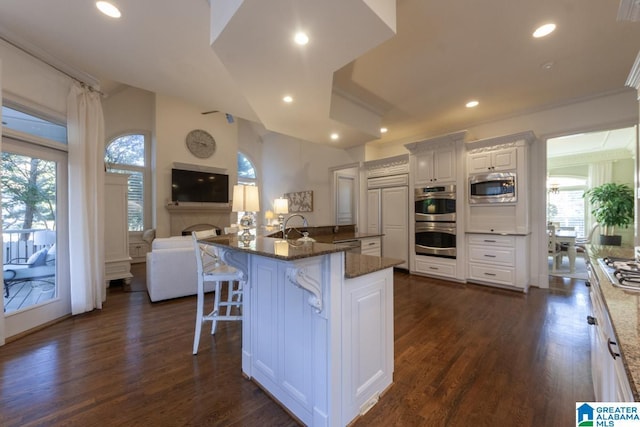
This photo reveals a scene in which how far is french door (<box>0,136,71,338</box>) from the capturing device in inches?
97.7

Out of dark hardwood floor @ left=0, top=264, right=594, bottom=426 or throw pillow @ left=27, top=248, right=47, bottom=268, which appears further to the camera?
throw pillow @ left=27, top=248, right=47, bottom=268

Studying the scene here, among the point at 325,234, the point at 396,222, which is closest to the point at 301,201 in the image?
the point at 396,222

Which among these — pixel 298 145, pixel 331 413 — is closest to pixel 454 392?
pixel 331 413

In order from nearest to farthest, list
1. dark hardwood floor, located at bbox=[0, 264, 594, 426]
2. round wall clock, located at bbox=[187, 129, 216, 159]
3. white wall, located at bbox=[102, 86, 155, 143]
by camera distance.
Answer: dark hardwood floor, located at bbox=[0, 264, 594, 426] < white wall, located at bbox=[102, 86, 155, 143] < round wall clock, located at bbox=[187, 129, 216, 159]

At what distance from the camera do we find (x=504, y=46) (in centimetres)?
258

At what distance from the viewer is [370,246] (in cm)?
448

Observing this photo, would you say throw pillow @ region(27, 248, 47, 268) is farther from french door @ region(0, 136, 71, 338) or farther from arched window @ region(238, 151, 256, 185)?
arched window @ region(238, 151, 256, 185)

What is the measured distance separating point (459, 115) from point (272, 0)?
3995 mm

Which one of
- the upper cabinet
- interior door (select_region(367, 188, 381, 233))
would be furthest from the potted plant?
interior door (select_region(367, 188, 381, 233))

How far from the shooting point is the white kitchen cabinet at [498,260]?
3.75 meters

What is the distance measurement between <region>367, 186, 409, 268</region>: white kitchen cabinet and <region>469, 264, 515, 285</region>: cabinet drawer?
44.1 inches

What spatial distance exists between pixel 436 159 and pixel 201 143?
6211mm

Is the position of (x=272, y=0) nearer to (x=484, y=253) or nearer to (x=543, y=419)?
(x=543, y=419)

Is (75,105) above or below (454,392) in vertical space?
above
